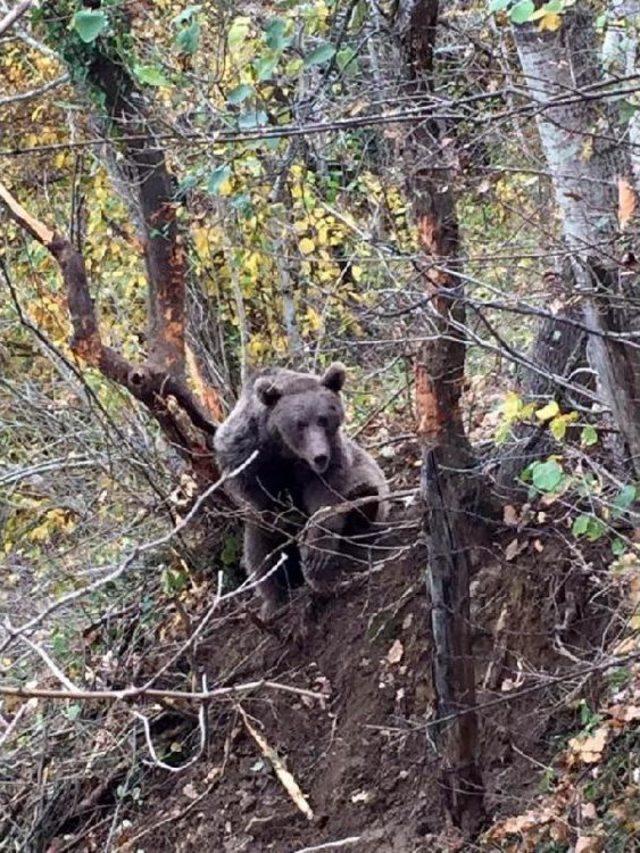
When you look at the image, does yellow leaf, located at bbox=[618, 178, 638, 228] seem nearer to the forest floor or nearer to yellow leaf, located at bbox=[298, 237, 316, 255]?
the forest floor

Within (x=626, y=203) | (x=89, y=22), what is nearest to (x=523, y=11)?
(x=626, y=203)

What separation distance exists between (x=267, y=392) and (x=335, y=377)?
0.43 metres

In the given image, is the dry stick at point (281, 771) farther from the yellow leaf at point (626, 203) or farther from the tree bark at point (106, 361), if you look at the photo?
the yellow leaf at point (626, 203)

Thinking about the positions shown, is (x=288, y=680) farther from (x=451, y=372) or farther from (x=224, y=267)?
(x=224, y=267)

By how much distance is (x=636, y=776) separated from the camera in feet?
16.8

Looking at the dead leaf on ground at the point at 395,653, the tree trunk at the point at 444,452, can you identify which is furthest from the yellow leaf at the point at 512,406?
the dead leaf on ground at the point at 395,653

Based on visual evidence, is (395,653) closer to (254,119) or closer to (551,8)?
(254,119)

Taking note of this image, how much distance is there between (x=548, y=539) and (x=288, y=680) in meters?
1.85

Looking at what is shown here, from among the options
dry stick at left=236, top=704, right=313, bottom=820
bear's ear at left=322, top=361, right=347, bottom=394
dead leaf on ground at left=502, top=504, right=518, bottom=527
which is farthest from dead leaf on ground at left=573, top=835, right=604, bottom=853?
bear's ear at left=322, top=361, right=347, bottom=394

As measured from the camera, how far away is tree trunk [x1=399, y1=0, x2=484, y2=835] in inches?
199

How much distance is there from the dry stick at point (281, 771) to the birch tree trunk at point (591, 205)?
301 cm

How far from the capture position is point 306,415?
7730 millimetres

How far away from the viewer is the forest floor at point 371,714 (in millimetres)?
6133

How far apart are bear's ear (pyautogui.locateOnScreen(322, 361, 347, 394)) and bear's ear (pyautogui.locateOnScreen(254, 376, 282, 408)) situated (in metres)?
0.30
